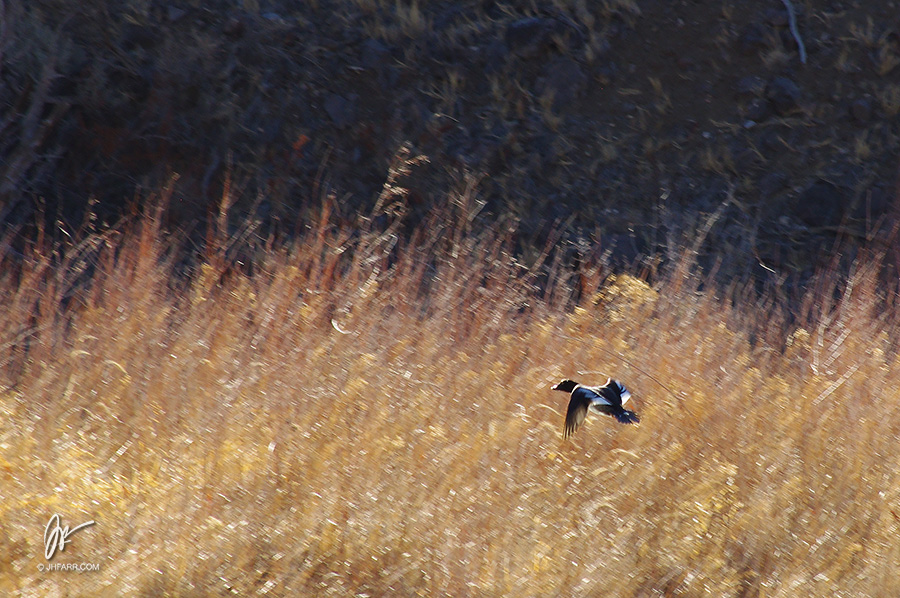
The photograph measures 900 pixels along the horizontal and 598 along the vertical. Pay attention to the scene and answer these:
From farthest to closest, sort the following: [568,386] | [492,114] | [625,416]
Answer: [492,114]
[568,386]
[625,416]

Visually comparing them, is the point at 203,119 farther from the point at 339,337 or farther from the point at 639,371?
the point at 639,371

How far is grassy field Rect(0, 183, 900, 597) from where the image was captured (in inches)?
Answer: 113

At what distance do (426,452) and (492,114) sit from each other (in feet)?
18.9

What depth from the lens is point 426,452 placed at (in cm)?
335

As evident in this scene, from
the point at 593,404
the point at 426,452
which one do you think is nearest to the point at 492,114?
the point at 593,404

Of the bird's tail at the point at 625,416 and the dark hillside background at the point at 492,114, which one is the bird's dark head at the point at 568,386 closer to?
the bird's tail at the point at 625,416

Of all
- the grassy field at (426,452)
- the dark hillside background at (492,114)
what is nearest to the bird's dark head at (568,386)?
the grassy field at (426,452)

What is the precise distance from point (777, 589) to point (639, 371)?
1.33 m

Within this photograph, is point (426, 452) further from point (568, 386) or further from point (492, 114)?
point (492, 114)

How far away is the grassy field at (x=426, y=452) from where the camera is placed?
2863 mm

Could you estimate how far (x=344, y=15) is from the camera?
9031 millimetres

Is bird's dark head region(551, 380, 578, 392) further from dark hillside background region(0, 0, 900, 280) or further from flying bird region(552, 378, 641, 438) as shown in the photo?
dark hillside background region(0, 0, 900, 280)

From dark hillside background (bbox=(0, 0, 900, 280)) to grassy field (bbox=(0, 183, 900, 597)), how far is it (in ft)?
9.78

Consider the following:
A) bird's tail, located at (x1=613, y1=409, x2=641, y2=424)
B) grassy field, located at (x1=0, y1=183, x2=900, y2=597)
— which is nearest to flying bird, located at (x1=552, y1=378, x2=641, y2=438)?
bird's tail, located at (x1=613, y1=409, x2=641, y2=424)
